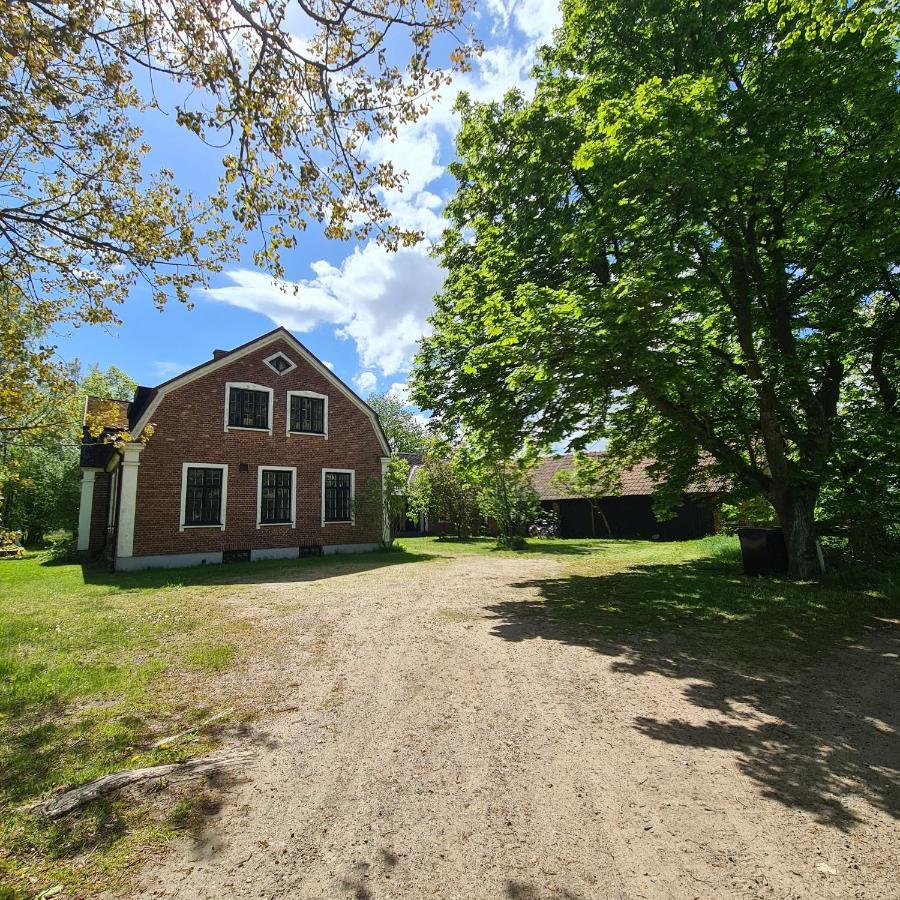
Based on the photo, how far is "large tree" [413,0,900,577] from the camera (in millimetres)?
7867

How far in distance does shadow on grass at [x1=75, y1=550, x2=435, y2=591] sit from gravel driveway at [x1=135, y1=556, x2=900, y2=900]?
7.34 meters

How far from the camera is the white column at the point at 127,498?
14680 mm

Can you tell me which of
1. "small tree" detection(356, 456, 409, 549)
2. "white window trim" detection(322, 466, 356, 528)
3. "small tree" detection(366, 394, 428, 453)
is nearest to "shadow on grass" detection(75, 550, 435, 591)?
"white window trim" detection(322, 466, 356, 528)

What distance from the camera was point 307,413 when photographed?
753 inches

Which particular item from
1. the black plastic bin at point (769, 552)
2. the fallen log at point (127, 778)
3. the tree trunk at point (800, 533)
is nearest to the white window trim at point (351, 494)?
the black plastic bin at point (769, 552)

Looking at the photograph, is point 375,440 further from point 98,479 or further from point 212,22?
point 212,22

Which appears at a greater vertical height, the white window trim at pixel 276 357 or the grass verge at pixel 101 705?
the white window trim at pixel 276 357

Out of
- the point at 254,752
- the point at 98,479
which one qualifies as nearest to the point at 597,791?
the point at 254,752

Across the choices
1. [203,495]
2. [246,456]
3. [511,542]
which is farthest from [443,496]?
[203,495]

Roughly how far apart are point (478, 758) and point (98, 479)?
2190 cm

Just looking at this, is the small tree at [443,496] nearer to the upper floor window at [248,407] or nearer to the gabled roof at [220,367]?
the gabled roof at [220,367]

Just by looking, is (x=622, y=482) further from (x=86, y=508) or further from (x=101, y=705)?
(x=86, y=508)

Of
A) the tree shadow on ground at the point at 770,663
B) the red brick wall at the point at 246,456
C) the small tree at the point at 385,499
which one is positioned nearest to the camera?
the tree shadow on ground at the point at 770,663

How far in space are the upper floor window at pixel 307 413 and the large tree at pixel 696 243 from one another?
846 cm
